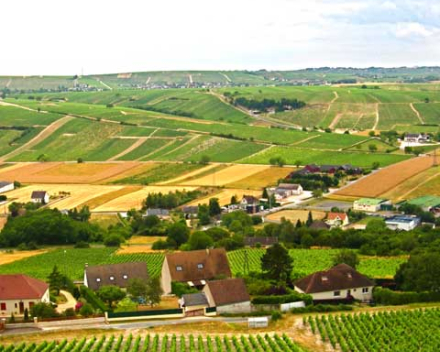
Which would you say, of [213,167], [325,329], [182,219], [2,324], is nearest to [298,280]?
[325,329]

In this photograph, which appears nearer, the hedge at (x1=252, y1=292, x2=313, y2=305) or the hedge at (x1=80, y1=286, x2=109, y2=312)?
the hedge at (x1=252, y1=292, x2=313, y2=305)

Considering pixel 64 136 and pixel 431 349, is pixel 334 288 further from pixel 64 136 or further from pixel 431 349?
pixel 64 136

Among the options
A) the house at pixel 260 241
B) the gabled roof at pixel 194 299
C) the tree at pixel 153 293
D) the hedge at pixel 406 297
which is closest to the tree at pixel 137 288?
the tree at pixel 153 293

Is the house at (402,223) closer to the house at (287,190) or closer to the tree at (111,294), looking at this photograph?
the house at (287,190)

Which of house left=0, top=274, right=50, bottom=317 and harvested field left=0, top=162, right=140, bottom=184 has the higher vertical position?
house left=0, top=274, right=50, bottom=317

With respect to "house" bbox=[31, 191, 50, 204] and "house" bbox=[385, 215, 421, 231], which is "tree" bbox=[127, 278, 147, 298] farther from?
"house" bbox=[31, 191, 50, 204]

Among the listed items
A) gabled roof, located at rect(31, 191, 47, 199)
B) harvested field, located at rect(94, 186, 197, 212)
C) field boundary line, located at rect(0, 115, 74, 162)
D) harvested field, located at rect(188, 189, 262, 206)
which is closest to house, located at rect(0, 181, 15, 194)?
gabled roof, located at rect(31, 191, 47, 199)

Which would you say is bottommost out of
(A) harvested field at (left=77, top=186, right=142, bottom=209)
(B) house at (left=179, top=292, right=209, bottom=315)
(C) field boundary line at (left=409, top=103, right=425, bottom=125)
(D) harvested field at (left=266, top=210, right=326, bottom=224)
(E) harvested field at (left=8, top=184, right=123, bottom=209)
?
(E) harvested field at (left=8, top=184, right=123, bottom=209)
